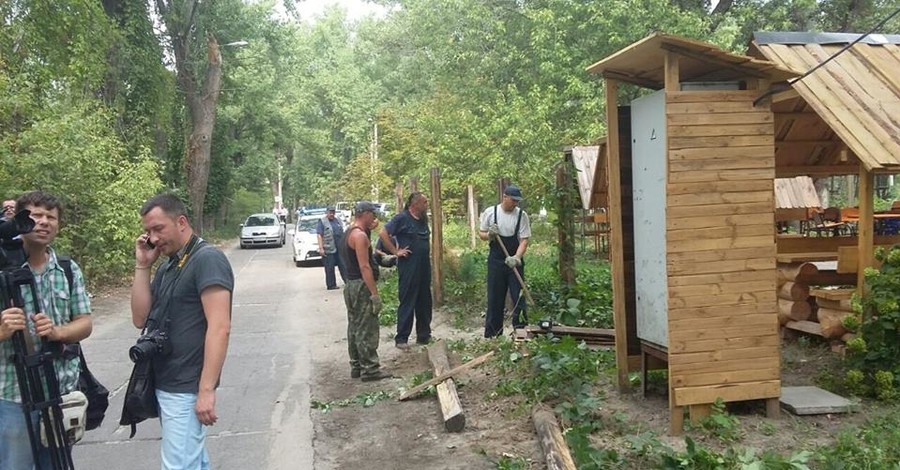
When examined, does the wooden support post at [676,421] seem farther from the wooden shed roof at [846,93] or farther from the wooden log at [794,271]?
the wooden log at [794,271]

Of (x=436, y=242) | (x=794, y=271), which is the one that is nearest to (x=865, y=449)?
(x=794, y=271)

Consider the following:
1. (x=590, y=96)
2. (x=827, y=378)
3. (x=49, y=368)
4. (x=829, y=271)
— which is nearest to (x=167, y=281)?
(x=49, y=368)

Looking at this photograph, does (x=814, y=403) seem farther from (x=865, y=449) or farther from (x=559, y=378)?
(x=559, y=378)

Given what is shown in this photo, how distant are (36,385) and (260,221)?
Answer: 30359mm

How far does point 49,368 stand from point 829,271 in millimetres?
8107

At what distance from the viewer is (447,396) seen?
6.32 meters

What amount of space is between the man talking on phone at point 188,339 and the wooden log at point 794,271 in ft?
22.6

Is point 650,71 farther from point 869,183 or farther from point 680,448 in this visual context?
point 680,448

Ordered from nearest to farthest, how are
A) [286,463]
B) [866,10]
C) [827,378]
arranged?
[286,463]
[827,378]
[866,10]

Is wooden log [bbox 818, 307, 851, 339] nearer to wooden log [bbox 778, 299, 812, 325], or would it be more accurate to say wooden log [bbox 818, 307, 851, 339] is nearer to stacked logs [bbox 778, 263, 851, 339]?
stacked logs [bbox 778, 263, 851, 339]

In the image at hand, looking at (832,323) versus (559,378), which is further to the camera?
(832,323)

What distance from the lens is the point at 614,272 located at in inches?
243

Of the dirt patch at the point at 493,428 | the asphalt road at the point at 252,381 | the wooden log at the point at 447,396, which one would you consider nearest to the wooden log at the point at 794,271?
the dirt patch at the point at 493,428

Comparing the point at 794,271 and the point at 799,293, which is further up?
the point at 794,271
